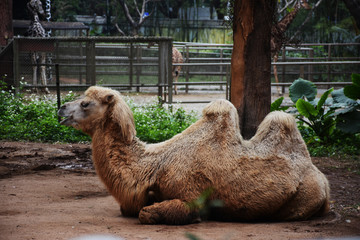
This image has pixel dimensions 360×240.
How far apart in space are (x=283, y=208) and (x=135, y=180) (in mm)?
1398

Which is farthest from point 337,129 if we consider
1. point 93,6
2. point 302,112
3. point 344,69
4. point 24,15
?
point 93,6

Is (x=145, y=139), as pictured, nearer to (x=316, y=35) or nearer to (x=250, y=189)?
(x=250, y=189)

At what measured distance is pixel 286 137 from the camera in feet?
16.0

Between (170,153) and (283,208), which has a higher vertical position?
(170,153)

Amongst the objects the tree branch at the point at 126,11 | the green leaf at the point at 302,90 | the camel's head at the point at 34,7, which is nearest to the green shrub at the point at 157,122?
the green leaf at the point at 302,90

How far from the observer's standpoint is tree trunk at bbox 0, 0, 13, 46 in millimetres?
17453

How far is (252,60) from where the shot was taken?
6.68 meters

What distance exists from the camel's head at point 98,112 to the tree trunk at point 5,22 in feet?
44.9

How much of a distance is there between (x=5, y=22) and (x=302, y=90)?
39.6 feet

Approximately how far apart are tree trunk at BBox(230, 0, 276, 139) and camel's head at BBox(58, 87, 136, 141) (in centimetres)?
233

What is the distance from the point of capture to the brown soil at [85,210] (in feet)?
13.4

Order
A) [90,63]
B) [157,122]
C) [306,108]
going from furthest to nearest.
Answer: [90,63] < [157,122] < [306,108]

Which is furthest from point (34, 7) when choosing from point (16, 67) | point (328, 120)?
point (328, 120)

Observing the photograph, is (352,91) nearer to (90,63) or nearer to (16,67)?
(90,63)
